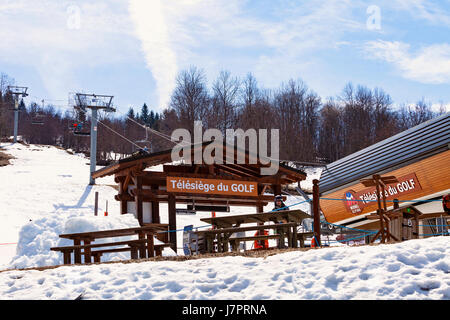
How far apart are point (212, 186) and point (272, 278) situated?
12.1m

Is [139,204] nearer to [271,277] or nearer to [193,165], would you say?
[193,165]

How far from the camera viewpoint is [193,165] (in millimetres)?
20453

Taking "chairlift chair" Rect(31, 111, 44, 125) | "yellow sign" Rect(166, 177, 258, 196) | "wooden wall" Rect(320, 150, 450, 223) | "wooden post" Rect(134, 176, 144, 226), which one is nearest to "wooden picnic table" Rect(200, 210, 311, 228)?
"yellow sign" Rect(166, 177, 258, 196)

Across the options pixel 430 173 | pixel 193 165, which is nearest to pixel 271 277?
pixel 430 173

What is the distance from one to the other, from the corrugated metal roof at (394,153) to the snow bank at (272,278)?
10.9m

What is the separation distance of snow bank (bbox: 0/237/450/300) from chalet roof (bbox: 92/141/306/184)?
972cm

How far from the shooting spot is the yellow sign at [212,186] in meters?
19.0

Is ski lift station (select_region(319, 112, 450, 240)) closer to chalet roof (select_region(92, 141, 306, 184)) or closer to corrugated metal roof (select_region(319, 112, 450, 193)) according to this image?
corrugated metal roof (select_region(319, 112, 450, 193))

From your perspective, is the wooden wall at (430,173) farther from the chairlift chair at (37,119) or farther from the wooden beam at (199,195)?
the chairlift chair at (37,119)

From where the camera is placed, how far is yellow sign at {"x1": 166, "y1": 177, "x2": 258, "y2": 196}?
18984mm

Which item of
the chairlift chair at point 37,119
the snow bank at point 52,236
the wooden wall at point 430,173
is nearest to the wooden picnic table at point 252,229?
the snow bank at point 52,236

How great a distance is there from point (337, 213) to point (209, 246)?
12.0 metres
